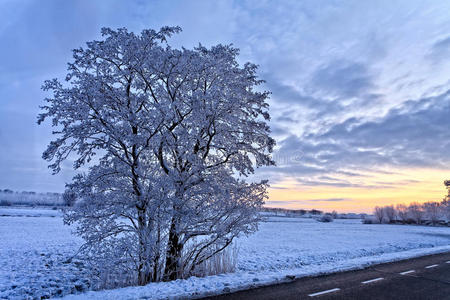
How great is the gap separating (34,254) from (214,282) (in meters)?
12.5

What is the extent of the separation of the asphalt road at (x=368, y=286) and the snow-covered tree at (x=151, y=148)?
2659 mm

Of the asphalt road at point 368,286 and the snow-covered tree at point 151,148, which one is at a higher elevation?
the snow-covered tree at point 151,148

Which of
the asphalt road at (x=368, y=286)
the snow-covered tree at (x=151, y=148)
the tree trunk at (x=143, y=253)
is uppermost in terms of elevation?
the snow-covered tree at (x=151, y=148)

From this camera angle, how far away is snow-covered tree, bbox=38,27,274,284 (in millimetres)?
8305

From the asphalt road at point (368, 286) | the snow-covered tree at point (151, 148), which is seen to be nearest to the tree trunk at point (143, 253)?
the snow-covered tree at point (151, 148)

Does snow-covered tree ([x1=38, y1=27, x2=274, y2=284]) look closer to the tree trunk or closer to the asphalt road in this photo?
the tree trunk

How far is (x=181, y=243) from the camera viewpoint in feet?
30.6

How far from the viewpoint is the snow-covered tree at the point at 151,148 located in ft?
27.2

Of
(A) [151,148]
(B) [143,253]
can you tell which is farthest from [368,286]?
(A) [151,148]

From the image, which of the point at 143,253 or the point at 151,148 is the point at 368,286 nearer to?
the point at 143,253

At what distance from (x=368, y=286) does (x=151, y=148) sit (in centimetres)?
812

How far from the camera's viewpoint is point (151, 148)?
29.5ft

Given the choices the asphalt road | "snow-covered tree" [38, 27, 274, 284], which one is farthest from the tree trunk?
the asphalt road

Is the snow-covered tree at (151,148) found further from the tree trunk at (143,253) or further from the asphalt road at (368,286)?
the asphalt road at (368,286)
